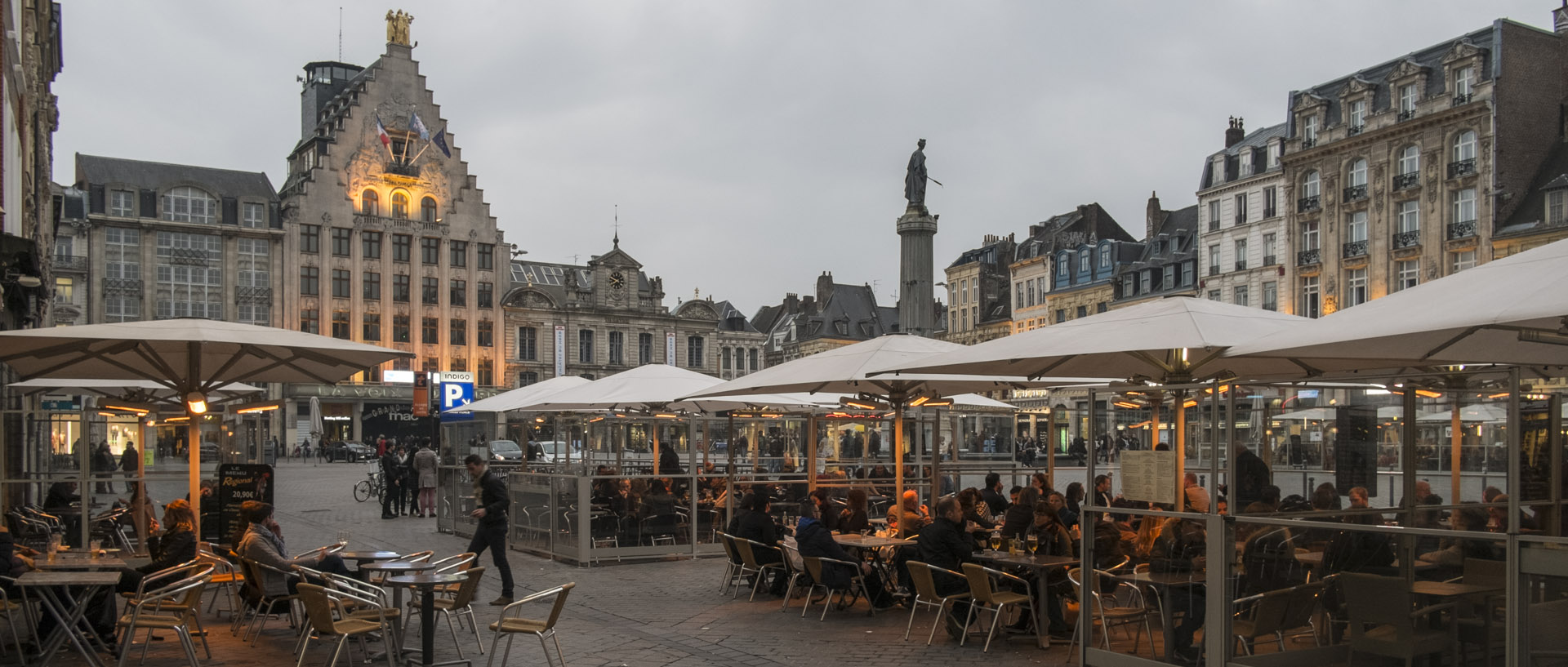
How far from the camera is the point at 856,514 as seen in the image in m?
13.2

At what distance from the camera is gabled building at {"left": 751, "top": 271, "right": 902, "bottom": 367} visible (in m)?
101

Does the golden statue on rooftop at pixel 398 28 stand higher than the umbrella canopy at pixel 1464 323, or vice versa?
the golden statue on rooftop at pixel 398 28

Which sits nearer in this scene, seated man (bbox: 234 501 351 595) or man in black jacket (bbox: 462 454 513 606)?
seated man (bbox: 234 501 351 595)

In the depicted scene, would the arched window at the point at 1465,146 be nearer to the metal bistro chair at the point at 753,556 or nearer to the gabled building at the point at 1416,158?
the gabled building at the point at 1416,158

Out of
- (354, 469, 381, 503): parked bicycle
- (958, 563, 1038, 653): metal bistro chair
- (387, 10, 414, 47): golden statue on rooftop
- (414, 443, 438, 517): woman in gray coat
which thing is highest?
(387, 10, 414, 47): golden statue on rooftop

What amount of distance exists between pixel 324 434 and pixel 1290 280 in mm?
48791

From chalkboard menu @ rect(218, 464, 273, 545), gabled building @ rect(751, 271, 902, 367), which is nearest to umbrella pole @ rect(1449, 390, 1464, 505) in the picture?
chalkboard menu @ rect(218, 464, 273, 545)

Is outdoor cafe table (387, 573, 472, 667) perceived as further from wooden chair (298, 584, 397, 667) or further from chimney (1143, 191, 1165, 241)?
chimney (1143, 191, 1165, 241)

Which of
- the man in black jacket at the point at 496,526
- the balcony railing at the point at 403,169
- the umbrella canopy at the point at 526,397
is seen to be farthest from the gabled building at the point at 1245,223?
the man in black jacket at the point at 496,526

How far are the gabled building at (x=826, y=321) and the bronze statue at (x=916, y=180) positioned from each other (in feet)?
227

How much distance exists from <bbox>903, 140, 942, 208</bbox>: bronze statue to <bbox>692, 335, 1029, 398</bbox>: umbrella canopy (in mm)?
13871

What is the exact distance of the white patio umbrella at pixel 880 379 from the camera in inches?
499

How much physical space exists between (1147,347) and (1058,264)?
66508 millimetres

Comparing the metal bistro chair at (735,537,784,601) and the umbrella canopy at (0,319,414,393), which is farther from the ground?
the umbrella canopy at (0,319,414,393)
